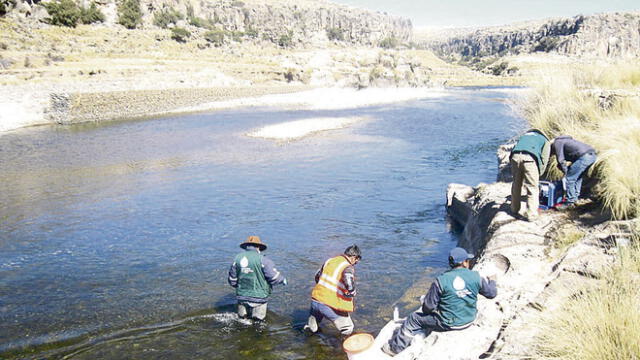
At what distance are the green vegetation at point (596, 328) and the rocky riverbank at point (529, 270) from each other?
0.21m

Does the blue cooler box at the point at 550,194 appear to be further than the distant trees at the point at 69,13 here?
No

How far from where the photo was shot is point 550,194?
8.38 meters

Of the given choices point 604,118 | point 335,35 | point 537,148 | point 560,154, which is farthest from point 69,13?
point 335,35

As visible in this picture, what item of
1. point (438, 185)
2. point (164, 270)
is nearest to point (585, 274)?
point (164, 270)

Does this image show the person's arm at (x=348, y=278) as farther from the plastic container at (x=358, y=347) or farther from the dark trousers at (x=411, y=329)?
the dark trousers at (x=411, y=329)

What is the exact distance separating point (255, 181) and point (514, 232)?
1257cm

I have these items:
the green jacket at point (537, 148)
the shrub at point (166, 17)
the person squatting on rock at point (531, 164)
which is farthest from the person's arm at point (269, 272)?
the shrub at point (166, 17)

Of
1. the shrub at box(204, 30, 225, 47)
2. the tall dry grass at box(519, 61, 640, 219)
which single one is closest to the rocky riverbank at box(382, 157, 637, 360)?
the tall dry grass at box(519, 61, 640, 219)

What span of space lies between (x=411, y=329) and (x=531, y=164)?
396 cm

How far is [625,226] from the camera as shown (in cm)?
631

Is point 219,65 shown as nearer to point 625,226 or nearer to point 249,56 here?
point 249,56

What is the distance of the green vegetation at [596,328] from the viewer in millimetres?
3721

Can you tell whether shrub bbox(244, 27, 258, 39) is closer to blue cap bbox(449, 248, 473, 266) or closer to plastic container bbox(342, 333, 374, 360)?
plastic container bbox(342, 333, 374, 360)

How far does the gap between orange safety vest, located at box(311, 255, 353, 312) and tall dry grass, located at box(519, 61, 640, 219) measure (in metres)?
4.04
